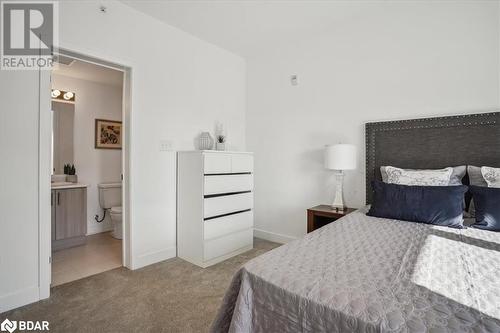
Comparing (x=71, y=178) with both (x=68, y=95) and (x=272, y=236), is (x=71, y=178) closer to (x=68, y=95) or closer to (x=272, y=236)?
(x=68, y=95)

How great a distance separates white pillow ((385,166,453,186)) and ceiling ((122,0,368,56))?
5.53 feet

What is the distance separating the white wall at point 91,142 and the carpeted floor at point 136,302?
1797mm

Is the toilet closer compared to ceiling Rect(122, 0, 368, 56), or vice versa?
ceiling Rect(122, 0, 368, 56)

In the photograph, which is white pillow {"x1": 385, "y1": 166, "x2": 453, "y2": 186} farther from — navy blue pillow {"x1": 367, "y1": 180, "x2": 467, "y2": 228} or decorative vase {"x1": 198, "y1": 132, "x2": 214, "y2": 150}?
decorative vase {"x1": 198, "y1": 132, "x2": 214, "y2": 150}

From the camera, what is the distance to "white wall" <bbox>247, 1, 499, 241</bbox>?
2.20 metres

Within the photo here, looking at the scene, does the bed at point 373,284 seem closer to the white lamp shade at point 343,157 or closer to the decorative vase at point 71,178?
the white lamp shade at point 343,157

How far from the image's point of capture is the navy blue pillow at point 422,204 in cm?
183

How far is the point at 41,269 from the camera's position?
1970 millimetres

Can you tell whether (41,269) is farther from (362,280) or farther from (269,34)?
(269,34)

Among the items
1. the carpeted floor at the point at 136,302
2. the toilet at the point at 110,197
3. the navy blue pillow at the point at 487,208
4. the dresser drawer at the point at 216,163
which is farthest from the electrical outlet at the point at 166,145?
the navy blue pillow at the point at 487,208

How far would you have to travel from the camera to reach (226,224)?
2869 millimetres

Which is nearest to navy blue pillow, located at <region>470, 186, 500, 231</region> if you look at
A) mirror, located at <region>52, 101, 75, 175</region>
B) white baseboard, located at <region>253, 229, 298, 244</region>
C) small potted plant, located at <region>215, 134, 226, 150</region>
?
white baseboard, located at <region>253, 229, 298, 244</region>

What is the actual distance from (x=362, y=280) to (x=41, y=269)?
2305 millimetres

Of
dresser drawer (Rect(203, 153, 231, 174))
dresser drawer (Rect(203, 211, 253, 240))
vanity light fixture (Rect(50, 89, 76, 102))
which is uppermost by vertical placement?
vanity light fixture (Rect(50, 89, 76, 102))
